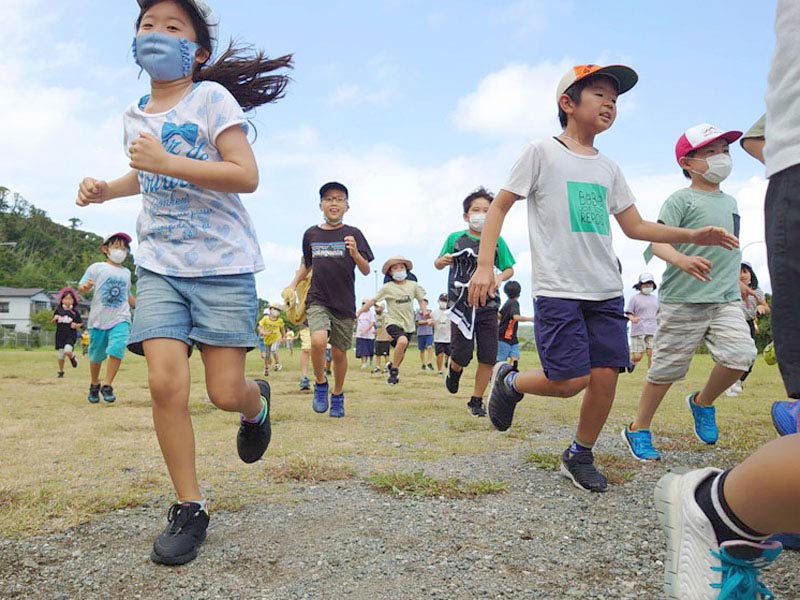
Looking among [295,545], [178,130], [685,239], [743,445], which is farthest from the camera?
[743,445]

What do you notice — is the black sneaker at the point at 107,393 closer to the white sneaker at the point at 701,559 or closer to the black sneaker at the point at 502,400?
the black sneaker at the point at 502,400

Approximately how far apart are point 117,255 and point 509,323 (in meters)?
6.07

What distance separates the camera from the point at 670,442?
4.65 meters

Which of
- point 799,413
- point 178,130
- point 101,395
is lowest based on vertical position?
point 101,395

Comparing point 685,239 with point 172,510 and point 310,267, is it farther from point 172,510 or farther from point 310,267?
point 310,267

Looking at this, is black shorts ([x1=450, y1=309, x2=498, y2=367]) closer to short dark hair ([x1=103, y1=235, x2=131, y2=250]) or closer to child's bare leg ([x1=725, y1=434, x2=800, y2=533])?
short dark hair ([x1=103, y1=235, x2=131, y2=250])

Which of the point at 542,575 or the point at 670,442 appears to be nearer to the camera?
the point at 542,575

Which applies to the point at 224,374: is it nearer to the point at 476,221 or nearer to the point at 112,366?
the point at 476,221

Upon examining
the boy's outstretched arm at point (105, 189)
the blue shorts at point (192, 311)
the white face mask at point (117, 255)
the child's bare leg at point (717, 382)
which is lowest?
the child's bare leg at point (717, 382)

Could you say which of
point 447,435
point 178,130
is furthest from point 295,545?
point 447,435

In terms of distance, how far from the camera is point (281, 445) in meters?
4.51

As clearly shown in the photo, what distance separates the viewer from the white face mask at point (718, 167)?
4273 millimetres

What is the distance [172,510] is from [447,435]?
2870 mm

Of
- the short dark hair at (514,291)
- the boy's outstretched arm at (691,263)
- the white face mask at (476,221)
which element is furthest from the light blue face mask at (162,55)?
the short dark hair at (514,291)
